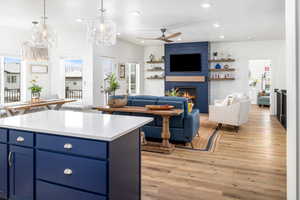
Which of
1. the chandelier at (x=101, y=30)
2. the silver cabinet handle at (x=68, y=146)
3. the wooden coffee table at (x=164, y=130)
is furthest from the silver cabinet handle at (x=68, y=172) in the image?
the wooden coffee table at (x=164, y=130)

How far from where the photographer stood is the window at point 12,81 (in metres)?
6.60

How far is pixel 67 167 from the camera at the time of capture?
1.84 metres

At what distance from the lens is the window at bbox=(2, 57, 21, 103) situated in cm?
660

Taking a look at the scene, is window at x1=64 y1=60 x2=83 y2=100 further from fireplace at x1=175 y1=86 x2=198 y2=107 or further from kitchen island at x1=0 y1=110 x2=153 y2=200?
kitchen island at x1=0 y1=110 x2=153 y2=200

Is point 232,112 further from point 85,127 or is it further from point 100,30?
point 85,127

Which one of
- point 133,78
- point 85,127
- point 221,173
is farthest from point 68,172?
point 133,78

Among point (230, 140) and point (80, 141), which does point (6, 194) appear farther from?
point (230, 140)

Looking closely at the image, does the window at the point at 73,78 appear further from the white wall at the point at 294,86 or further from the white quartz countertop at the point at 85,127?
the white wall at the point at 294,86

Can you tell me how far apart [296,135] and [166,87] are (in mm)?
8120

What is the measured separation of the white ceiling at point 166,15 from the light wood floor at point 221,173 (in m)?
2.71

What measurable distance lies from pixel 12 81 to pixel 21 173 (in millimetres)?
5722

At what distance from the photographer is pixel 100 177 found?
1.72m

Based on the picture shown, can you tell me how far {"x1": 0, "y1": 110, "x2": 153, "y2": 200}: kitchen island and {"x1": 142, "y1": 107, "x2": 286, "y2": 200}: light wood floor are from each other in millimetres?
689

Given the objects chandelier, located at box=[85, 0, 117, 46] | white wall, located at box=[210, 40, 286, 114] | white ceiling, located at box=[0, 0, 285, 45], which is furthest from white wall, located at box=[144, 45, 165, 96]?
chandelier, located at box=[85, 0, 117, 46]
